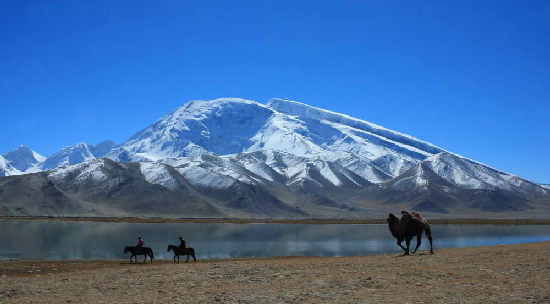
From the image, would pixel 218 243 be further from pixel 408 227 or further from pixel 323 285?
pixel 323 285

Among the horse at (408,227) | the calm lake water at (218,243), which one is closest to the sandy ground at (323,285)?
the horse at (408,227)

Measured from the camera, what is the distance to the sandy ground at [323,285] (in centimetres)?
1709

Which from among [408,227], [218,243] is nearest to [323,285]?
[408,227]

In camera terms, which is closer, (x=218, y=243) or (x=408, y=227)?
(x=408, y=227)

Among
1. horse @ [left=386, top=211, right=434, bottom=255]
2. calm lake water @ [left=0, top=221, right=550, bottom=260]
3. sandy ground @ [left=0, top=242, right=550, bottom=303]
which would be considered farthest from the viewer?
calm lake water @ [left=0, top=221, right=550, bottom=260]

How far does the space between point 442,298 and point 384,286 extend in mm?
2852

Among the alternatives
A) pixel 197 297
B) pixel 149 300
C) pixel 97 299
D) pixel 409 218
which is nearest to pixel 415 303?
pixel 197 297

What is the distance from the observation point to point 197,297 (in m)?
18.0

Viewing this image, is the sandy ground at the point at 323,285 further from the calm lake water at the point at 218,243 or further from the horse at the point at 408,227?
the calm lake water at the point at 218,243

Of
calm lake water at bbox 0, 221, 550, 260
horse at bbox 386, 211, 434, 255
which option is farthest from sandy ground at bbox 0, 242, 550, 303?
calm lake water at bbox 0, 221, 550, 260

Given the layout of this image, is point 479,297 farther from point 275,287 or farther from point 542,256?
point 542,256

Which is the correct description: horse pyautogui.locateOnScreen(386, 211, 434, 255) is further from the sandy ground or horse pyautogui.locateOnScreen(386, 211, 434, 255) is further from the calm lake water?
the calm lake water

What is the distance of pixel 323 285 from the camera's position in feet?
64.2

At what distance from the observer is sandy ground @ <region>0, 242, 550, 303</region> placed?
17.1 metres
